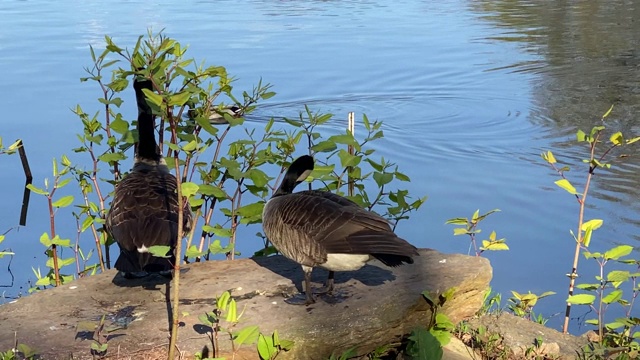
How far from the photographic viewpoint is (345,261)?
14.2 feet

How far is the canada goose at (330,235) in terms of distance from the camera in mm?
4176

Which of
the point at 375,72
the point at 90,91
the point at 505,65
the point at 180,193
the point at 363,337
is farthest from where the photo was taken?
the point at 505,65

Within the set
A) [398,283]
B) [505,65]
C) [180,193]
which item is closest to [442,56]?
[505,65]

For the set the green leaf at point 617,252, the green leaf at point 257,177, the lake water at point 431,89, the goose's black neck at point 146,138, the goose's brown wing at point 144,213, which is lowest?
the lake water at point 431,89

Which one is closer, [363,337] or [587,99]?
[363,337]

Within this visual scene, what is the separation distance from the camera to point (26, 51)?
13547 millimetres

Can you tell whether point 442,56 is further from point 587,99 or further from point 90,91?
point 90,91

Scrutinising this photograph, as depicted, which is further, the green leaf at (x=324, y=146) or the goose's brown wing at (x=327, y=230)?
the green leaf at (x=324, y=146)

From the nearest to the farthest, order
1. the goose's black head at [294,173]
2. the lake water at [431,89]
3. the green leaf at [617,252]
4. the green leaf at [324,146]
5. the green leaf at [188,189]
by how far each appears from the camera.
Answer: the green leaf at [188,189] < the green leaf at [617,252] < the goose's black head at [294,173] < the green leaf at [324,146] < the lake water at [431,89]

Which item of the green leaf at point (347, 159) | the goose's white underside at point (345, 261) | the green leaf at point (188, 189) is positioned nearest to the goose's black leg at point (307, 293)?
the goose's white underside at point (345, 261)

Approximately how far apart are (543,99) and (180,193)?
28.4 feet

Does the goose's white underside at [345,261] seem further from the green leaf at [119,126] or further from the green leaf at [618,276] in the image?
the green leaf at [119,126]

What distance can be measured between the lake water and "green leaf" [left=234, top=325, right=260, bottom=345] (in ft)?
8.29

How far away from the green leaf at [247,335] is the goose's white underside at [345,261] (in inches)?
24.2
